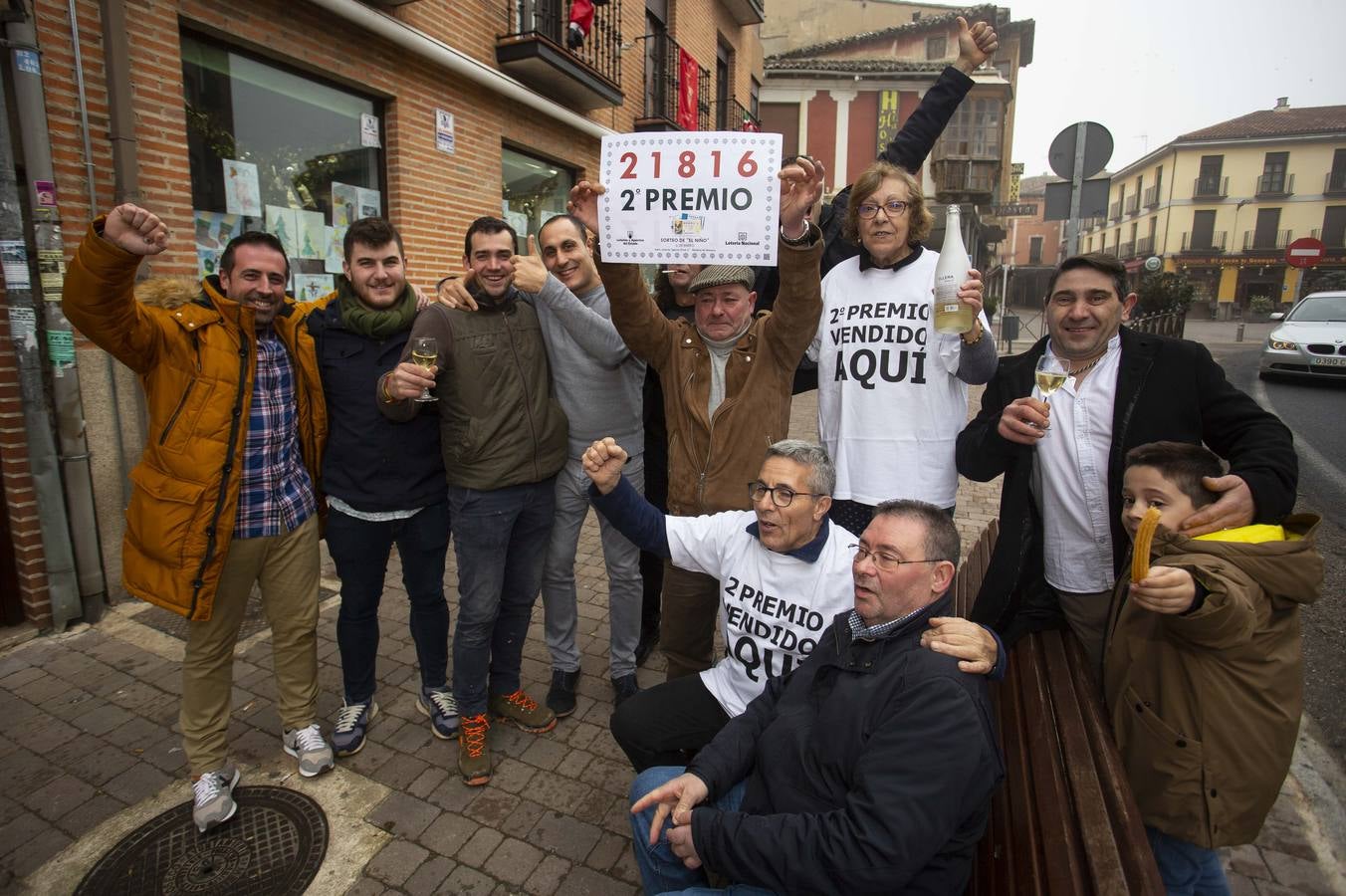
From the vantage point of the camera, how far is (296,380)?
9.70ft

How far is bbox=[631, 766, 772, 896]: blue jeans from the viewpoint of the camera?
6.59ft

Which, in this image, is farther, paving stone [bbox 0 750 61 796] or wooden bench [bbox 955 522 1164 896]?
paving stone [bbox 0 750 61 796]

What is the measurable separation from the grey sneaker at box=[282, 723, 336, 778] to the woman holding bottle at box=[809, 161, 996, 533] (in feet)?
7.80

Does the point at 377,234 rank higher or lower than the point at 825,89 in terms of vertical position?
lower

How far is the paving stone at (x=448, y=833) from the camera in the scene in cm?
271

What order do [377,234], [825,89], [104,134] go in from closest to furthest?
[377,234] → [104,134] → [825,89]

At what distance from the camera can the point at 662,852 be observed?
2012 mm

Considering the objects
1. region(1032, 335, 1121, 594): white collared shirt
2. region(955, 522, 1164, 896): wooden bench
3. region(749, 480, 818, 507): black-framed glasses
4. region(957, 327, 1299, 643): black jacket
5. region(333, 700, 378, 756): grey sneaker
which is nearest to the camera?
region(955, 522, 1164, 896): wooden bench

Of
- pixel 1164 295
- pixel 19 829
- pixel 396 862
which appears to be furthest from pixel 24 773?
pixel 1164 295

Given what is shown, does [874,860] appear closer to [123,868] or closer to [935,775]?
[935,775]

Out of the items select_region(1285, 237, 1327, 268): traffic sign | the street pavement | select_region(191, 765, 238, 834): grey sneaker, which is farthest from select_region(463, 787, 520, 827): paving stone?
select_region(1285, 237, 1327, 268): traffic sign

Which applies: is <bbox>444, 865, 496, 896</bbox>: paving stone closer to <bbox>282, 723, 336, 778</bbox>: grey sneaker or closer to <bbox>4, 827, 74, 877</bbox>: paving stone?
<bbox>282, 723, 336, 778</bbox>: grey sneaker

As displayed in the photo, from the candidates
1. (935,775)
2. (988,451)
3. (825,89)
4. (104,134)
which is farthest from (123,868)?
(825,89)

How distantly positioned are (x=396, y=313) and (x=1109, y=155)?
21.6ft
